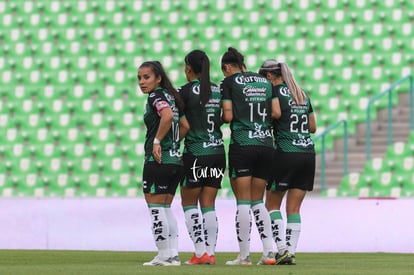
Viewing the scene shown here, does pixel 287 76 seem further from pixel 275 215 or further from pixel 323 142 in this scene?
pixel 323 142

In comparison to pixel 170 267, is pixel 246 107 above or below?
above

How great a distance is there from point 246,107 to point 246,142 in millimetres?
285

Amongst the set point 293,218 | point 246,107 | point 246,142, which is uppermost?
point 246,107

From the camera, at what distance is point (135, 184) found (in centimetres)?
1619

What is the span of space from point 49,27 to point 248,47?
3.81 meters

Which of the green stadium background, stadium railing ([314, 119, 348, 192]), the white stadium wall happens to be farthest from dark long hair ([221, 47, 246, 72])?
the green stadium background

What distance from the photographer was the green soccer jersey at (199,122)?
876cm

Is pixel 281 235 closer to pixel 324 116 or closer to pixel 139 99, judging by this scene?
pixel 324 116

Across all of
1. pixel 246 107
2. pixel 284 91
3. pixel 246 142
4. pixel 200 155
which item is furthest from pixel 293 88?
pixel 200 155

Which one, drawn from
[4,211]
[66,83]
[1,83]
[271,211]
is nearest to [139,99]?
[66,83]

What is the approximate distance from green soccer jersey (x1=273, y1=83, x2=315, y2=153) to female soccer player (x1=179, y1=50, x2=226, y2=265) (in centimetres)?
53

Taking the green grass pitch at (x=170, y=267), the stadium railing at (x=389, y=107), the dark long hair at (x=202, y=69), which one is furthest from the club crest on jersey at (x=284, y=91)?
the stadium railing at (x=389, y=107)

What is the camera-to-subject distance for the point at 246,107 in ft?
28.8

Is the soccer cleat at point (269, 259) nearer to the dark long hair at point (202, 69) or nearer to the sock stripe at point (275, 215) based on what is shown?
the sock stripe at point (275, 215)
